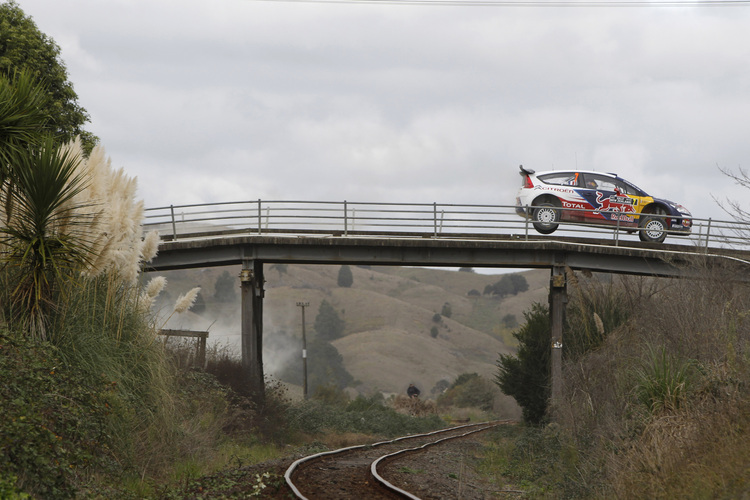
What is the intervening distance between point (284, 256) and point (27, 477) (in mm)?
16043

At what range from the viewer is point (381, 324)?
156 metres

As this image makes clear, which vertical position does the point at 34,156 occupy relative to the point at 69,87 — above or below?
below

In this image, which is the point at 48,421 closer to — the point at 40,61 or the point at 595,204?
the point at 40,61

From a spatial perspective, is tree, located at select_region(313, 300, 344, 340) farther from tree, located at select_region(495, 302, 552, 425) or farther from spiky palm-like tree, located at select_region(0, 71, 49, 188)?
spiky palm-like tree, located at select_region(0, 71, 49, 188)

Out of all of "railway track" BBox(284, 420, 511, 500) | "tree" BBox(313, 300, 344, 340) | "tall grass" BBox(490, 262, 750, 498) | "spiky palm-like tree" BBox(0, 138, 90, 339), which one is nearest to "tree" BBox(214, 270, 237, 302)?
"tree" BBox(313, 300, 344, 340)

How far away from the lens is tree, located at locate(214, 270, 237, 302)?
161750 millimetres

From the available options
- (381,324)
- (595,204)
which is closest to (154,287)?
(595,204)

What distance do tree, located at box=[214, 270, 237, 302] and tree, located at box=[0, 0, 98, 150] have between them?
141 metres

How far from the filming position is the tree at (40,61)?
800 inches

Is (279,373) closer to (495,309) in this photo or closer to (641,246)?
(495,309)

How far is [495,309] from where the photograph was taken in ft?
612

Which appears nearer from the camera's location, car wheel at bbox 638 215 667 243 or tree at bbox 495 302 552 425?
car wheel at bbox 638 215 667 243

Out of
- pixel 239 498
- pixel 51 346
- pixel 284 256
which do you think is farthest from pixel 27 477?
pixel 284 256

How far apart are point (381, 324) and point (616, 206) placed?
132999 mm
